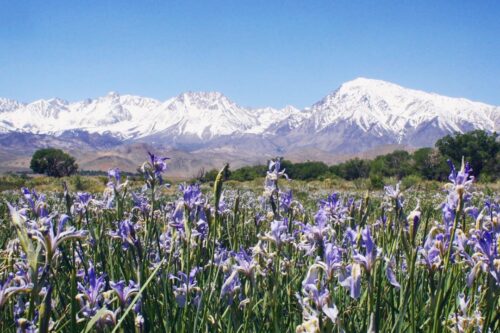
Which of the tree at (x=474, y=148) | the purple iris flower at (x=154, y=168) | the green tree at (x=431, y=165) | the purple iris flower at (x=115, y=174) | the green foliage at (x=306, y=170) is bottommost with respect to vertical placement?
the green foliage at (x=306, y=170)

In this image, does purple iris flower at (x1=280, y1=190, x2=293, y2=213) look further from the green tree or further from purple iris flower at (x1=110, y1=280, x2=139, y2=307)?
the green tree

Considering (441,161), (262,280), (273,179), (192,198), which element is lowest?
(262,280)

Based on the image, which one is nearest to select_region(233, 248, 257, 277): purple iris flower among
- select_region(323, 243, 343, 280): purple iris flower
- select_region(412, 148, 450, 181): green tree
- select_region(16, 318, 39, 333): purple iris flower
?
select_region(323, 243, 343, 280): purple iris flower

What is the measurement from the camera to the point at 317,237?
2969 millimetres

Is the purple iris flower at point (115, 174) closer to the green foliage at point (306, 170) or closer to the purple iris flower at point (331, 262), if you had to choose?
the purple iris flower at point (331, 262)

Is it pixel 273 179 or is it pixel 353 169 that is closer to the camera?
pixel 273 179

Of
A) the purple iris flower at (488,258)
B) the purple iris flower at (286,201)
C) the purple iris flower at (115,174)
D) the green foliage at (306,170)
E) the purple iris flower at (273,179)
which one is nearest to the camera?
the purple iris flower at (488,258)

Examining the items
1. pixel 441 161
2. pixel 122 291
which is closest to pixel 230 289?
pixel 122 291

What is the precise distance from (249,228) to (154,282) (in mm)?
3612

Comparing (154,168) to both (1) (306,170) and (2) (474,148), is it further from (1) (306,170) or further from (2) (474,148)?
(1) (306,170)

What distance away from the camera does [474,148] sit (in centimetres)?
6919

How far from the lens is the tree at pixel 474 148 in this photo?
68062mm

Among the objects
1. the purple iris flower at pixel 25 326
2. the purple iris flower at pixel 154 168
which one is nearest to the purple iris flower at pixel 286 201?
the purple iris flower at pixel 154 168

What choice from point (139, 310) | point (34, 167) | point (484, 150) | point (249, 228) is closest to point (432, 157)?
point (484, 150)
